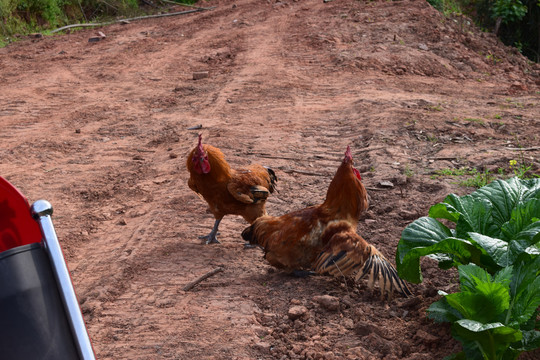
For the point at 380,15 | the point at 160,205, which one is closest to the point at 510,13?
the point at 380,15

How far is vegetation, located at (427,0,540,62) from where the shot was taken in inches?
548

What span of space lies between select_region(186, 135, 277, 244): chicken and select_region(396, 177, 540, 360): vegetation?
203 centimetres

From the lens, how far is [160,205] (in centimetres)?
547

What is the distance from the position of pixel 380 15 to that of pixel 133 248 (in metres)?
11.9

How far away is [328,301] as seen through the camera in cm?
346

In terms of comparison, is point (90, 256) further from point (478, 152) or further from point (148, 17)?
point (148, 17)

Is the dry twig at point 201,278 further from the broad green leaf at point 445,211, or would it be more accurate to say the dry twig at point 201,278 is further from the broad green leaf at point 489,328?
the broad green leaf at point 489,328

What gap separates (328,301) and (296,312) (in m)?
0.26

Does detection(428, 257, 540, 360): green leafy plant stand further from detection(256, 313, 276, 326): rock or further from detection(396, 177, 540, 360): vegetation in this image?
detection(256, 313, 276, 326): rock

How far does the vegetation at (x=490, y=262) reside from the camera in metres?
2.48

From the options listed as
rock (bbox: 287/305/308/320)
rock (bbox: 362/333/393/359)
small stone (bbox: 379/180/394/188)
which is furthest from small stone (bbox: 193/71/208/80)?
rock (bbox: 362/333/393/359)

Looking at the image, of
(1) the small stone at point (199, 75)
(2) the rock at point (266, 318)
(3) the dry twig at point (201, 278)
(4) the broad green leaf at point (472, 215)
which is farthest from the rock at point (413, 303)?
(1) the small stone at point (199, 75)

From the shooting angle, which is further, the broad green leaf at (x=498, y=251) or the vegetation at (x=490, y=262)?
the broad green leaf at (x=498, y=251)

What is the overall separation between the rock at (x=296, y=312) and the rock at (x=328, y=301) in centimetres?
13
